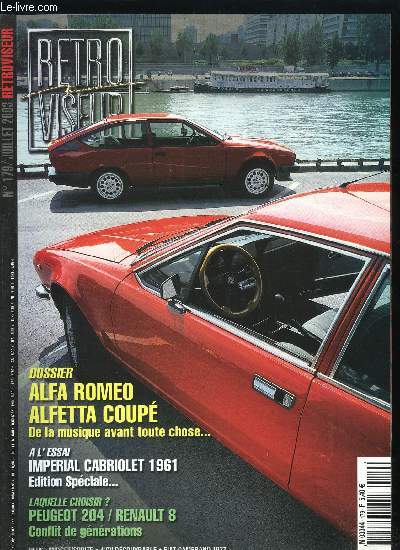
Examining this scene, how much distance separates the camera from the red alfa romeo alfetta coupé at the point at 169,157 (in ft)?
11.5

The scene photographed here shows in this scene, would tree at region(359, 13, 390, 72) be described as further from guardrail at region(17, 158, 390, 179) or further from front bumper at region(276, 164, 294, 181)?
front bumper at region(276, 164, 294, 181)

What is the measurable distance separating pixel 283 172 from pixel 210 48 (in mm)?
1060

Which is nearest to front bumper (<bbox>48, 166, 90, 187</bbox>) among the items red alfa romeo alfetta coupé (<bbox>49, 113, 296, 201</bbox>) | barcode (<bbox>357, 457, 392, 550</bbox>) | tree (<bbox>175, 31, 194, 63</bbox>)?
red alfa romeo alfetta coupé (<bbox>49, 113, 296, 201</bbox>)

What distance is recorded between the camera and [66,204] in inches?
156

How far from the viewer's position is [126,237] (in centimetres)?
308

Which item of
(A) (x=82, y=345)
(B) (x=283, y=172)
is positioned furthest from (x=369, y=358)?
(B) (x=283, y=172)

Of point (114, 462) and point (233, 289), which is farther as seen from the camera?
point (114, 462)

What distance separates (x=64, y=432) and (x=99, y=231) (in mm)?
1165

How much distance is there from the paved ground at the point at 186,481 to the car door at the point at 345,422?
345 millimetres

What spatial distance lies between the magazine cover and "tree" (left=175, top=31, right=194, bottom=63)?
0.04 meters

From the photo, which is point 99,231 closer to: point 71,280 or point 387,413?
point 71,280

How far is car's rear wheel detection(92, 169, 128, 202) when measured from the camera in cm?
405

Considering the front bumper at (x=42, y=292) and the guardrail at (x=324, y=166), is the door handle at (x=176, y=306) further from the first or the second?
the guardrail at (x=324, y=166)
